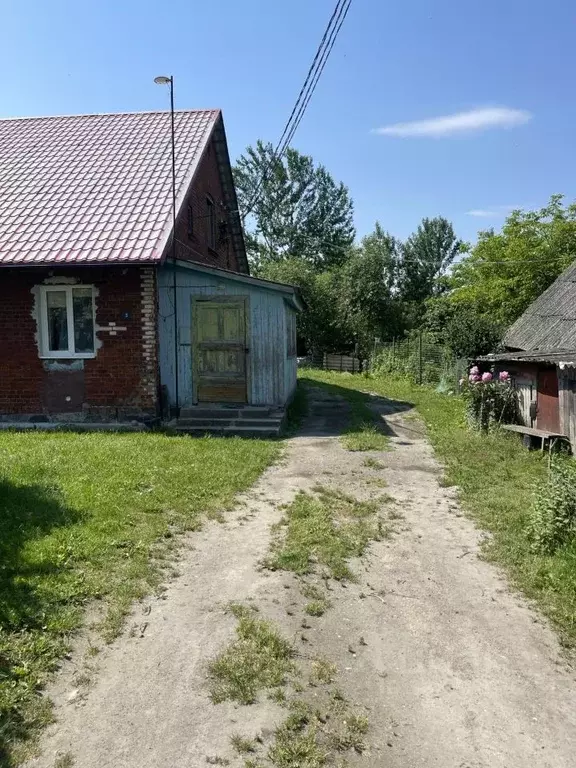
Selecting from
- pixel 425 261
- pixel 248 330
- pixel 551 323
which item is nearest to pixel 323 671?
pixel 248 330

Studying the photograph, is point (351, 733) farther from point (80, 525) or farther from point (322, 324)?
point (322, 324)

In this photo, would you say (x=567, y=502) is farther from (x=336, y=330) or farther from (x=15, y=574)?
(x=336, y=330)

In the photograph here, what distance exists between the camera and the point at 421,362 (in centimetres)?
2441

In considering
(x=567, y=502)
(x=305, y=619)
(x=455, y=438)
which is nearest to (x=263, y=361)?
(x=455, y=438)

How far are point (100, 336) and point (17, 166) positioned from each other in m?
5.77

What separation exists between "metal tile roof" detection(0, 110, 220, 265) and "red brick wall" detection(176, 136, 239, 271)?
739 mm

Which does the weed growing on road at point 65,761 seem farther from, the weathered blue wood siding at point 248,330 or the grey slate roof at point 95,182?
the weathered blue wood siding at point 248,330

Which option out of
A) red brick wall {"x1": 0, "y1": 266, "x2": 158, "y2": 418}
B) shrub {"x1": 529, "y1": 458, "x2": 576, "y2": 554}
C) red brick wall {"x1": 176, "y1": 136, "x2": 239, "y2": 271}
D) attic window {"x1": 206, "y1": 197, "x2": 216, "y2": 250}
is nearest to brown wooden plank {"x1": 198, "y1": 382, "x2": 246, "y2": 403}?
red brick wall {"x1": 0, "y1": 266, "x2": 158, "y2": 418}

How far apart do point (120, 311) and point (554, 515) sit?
8.25 m

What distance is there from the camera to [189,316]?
1197 cm

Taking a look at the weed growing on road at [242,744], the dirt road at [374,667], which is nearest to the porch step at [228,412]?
the dirt road at [374,667]

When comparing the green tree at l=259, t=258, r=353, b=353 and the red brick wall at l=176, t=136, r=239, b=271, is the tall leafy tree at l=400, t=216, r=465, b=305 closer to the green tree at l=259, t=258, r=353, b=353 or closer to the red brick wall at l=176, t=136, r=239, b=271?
the green tree at l=259, t=258, r=353, b=353

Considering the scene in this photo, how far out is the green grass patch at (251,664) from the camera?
3.29 m

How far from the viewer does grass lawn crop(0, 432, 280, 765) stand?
3.56 m
